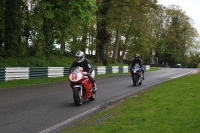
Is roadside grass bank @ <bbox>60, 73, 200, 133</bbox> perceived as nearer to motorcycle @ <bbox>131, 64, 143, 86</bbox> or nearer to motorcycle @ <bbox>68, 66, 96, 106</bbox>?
motorcycle @ <bbox>68, 66, 96, 106</bbox>

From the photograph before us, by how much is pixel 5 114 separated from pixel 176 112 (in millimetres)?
4548

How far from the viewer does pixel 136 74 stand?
1730cm

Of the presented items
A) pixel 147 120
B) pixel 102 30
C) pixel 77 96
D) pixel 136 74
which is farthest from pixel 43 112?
pixel 102 30

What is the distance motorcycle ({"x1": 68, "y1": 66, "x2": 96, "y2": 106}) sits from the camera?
984cm

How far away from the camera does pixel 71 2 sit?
2178cm

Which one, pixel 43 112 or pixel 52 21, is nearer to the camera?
pixel 43 112

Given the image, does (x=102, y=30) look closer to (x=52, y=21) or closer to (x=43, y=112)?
(x=52, y=21)

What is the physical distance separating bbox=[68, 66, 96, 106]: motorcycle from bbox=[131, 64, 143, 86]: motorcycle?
7.15 meters

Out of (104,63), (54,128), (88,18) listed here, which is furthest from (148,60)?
(54,128)

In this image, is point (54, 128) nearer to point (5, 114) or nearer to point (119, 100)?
point (5, 114)

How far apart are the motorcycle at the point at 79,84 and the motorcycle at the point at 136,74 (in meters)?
7.15

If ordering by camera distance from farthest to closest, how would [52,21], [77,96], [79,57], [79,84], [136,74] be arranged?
[52,21], [136,74], [79,57], [79,84], [77,96]

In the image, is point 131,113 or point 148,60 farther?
point 148,60

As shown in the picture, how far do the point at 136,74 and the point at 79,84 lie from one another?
25.5 ft
